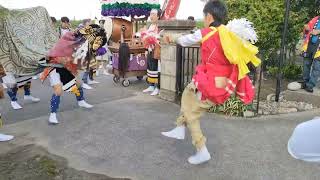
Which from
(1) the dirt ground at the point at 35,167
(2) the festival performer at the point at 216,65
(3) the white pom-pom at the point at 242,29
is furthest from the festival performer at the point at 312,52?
(1) the dirt ground at the point at 35,167

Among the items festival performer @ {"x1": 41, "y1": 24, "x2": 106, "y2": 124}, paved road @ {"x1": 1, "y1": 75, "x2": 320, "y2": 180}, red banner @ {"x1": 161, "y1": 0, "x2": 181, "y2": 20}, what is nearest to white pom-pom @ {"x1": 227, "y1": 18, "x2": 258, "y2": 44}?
paved road @ {"x1": 1, "y1": 75, "x2": 320, "y2": 180}

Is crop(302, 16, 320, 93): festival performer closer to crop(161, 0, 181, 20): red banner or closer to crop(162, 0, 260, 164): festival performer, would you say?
crop(161, 0, 181, 20): red banner

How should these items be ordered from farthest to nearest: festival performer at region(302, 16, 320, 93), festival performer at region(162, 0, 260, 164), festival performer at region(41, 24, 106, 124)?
festival performer at region(302, 16, 320, 93)
festival performer at region(41, 24, 106, 124)
festival performer at region(162, 0, 260, 164)

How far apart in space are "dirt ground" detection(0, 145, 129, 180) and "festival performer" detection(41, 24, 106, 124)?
1.26 metres

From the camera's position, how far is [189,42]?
13.8 ft

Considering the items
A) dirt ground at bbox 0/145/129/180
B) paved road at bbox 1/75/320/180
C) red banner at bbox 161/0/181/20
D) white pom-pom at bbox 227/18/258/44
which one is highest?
red banner at bbox 161/0/181/20

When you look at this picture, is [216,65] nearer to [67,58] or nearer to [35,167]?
[35,167]

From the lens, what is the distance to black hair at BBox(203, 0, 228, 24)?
423cm

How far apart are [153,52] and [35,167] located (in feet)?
14.3

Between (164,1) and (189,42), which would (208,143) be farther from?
(164,1)

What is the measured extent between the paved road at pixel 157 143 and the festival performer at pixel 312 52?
92 centimetres

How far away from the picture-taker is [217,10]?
4227 mm

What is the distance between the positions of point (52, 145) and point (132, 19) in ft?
19.2

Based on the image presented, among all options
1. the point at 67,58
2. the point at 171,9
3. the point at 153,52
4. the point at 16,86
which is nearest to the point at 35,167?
the point at 67,58
